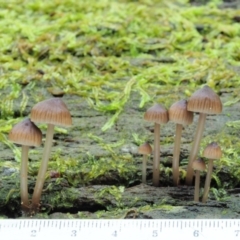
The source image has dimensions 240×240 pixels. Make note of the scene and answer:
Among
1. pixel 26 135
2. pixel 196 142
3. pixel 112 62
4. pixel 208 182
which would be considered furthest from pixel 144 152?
pixel 112 62

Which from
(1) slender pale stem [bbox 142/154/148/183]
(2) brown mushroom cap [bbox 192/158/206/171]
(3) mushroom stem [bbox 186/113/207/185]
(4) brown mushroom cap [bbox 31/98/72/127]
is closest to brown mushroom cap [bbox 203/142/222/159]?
(2) brown mushroom cap [bbox 192/158/206/171]

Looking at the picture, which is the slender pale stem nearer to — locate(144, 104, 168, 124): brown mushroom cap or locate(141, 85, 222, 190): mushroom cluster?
locate(141, 85, 222, 190): mushroom cluster

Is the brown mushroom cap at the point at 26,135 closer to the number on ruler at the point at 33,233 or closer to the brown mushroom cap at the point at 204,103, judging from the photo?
the number on ruler at the point at 33,233

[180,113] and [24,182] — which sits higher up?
[180,113]

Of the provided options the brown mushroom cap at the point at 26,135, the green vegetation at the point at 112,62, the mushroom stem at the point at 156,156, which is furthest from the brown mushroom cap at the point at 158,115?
the brown mushroom cap at the point at 26,135

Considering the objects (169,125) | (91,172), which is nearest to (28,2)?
(169,125)

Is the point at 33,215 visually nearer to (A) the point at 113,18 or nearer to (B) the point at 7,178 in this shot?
(B) the point at 7,178

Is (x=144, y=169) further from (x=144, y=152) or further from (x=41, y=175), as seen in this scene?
(x=41, y=175)
